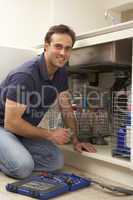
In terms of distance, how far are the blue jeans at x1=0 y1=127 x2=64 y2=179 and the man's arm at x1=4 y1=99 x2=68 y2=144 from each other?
6cm

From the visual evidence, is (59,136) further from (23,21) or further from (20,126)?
(23,21)

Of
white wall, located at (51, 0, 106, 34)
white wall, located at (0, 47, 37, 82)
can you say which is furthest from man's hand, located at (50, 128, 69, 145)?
white wall, located at (51, 0, 106, 34)

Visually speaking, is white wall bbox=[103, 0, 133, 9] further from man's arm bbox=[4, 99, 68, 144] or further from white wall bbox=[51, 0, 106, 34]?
man's arm bbox=[4, 99, 68, 144]

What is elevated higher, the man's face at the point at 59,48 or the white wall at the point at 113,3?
the white wall at the point at 113,3

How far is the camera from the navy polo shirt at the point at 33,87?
1.25 meters

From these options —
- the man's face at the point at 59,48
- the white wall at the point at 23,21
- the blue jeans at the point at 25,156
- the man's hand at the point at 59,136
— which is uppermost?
the white wall at the point at 23,21

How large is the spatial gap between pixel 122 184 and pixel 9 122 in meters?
0.55

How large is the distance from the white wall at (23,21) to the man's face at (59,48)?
64cm

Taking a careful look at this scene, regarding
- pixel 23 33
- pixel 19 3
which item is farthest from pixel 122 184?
pixel 19 3

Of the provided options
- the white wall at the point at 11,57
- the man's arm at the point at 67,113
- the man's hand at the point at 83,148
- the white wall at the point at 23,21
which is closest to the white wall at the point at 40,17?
the white wall at the point at 23,21

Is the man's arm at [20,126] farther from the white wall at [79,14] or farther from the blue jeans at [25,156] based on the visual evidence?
the white wall at [79,14]

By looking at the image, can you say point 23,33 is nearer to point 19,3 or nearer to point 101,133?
point 19,3

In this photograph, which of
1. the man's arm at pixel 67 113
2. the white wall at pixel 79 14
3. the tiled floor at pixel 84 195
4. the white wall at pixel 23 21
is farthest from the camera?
the white wall at pixel 79 14

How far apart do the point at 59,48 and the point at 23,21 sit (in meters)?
0.76
